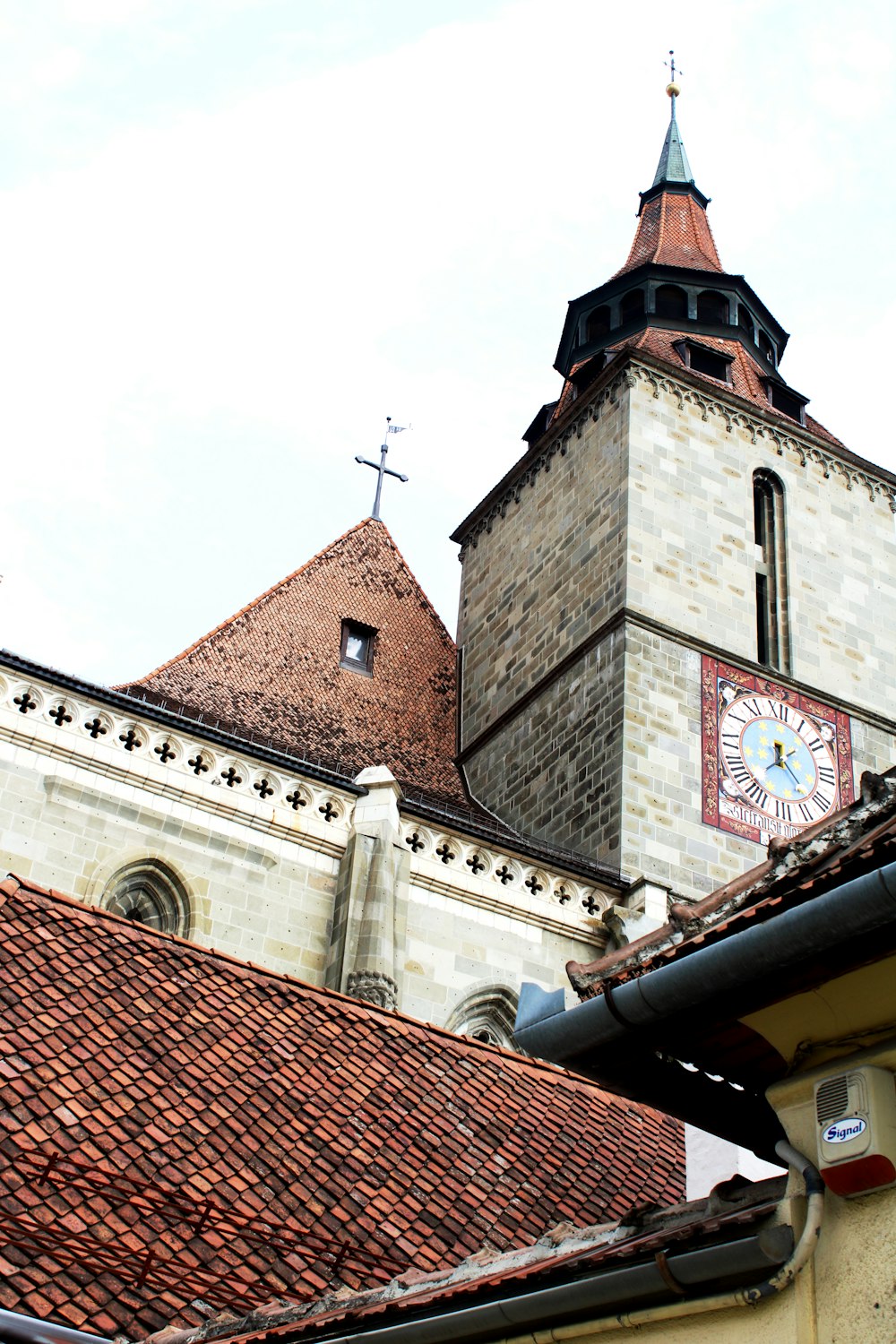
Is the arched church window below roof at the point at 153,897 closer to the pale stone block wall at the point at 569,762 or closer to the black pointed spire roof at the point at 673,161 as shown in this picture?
the pale stone block wall at the point at 569,762

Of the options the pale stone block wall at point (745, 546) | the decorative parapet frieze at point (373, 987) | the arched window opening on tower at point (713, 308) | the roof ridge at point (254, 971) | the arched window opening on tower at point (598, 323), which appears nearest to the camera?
the roof ridge at point (254, 971)

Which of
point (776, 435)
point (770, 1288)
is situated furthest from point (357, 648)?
point (770, 1288)

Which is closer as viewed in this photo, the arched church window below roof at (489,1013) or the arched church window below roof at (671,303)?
the arched church window below roof at (489,1013)

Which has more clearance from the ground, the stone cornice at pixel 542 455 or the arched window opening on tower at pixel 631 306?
the arched window opening on tower at pixel 631 306

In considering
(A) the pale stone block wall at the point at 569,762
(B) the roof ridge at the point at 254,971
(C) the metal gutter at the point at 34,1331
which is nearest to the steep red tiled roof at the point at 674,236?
(A) the pale stone block wall at the point at 569,762

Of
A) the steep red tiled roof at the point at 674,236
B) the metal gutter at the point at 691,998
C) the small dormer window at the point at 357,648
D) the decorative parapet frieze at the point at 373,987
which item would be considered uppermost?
the steep red tiled roof at the point at 674,236

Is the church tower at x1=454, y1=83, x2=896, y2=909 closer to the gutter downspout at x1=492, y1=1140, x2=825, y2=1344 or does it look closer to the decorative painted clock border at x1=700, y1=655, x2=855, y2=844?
the decorative painted clock border at x1=700, y1=655, x2=855, y2=844

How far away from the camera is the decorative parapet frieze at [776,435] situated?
2062 cm

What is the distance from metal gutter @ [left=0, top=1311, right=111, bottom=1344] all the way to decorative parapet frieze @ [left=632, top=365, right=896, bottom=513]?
54.5ft

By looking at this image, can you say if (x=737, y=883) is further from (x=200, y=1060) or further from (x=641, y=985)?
(x=200, y=1060)

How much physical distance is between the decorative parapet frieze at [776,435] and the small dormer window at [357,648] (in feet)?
15.6

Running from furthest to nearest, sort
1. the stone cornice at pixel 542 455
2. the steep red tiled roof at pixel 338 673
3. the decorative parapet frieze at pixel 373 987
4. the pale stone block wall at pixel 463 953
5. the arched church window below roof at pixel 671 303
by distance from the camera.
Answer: the arched church window below roof at pixel 671 303 < the stone cornice at pixel 542 455 < the steep red tiled roof at pixel 338 673 < the pale stone block wall at pixel 463 953 < the decorative parapet frieze at pixel 373 987

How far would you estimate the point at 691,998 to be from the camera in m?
3.91

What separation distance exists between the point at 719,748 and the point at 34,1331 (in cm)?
1370
